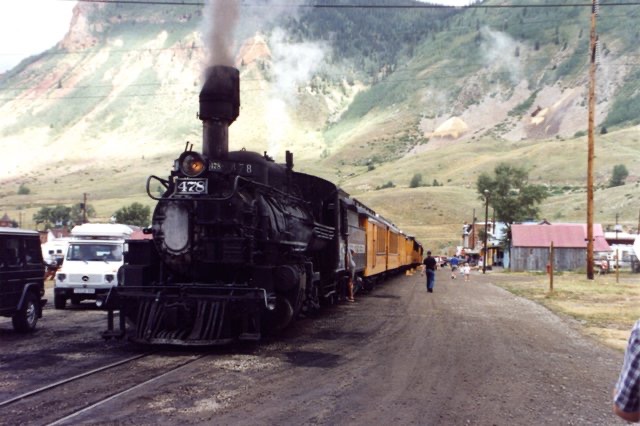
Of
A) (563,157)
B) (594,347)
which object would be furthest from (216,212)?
(563,157)

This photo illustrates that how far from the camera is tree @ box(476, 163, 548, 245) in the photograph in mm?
82438

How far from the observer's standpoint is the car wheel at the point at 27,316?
1380 centimetres

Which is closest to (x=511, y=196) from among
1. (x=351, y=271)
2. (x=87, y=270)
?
(x=351, y=271)

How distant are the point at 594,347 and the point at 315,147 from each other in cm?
17645

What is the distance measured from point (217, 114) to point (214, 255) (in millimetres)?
2688

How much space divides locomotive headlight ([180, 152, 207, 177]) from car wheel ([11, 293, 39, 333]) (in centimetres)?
510

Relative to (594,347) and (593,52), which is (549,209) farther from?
(594,347)

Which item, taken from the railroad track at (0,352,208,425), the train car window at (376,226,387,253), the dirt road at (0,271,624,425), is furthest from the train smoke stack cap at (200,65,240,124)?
the train car window at (376,226,387,253)

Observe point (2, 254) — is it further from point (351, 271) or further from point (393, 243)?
point (393, 243)

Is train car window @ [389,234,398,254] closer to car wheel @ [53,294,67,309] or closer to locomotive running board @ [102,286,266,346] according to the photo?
car wheel @ [53,294,67,309]

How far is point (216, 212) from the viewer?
11.3m

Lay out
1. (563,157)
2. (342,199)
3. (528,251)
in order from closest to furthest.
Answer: (342,199), (528,251), (563,157)

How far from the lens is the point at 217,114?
40.5 feet

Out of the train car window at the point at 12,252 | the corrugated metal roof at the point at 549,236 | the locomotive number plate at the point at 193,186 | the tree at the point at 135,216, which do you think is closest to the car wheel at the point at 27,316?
the train car window at the point at 12,252
